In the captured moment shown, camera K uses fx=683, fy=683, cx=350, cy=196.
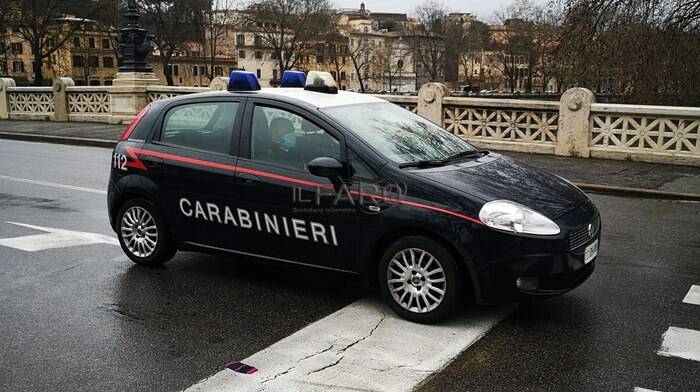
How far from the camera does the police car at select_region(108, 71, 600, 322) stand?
15.5 ft

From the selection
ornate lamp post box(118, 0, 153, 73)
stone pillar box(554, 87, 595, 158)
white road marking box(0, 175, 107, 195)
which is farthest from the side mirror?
ornate lamp post box(118, 0, 153, 73)

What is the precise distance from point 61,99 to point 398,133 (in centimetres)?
2380

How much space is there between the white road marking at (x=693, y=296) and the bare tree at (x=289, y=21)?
78.2 metres

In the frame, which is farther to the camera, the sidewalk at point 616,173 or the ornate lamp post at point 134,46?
the ornate lamp post at point 134,46

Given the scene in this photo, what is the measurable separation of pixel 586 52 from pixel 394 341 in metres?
20.4

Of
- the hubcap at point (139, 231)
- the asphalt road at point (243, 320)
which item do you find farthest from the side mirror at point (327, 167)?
the hubcap at point (139, 231)

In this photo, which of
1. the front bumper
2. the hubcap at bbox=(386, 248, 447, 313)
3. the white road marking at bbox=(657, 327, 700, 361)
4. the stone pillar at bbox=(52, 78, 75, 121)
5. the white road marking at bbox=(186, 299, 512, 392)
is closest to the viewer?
the white road marking at bbox=(186, 299, 512, 392)

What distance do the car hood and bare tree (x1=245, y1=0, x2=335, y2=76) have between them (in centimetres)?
7821

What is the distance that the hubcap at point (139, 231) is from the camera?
6.40m

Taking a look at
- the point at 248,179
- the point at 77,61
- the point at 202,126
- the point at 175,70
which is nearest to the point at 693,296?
the point at 248,179

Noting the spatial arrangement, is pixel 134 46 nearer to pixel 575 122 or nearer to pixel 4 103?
pixel 4 103

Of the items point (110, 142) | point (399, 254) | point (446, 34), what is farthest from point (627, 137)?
point (446, 34)

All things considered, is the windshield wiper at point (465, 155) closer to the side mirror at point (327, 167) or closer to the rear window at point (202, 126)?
the side mirror at point (327, 167)

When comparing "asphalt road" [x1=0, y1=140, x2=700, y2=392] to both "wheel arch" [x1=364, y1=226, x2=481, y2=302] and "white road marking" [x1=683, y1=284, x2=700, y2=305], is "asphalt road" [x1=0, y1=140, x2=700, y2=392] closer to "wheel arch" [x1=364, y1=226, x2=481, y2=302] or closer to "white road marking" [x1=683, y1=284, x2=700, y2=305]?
"white road marking" [x1=683, y1=284, x2=700, y2=305]
